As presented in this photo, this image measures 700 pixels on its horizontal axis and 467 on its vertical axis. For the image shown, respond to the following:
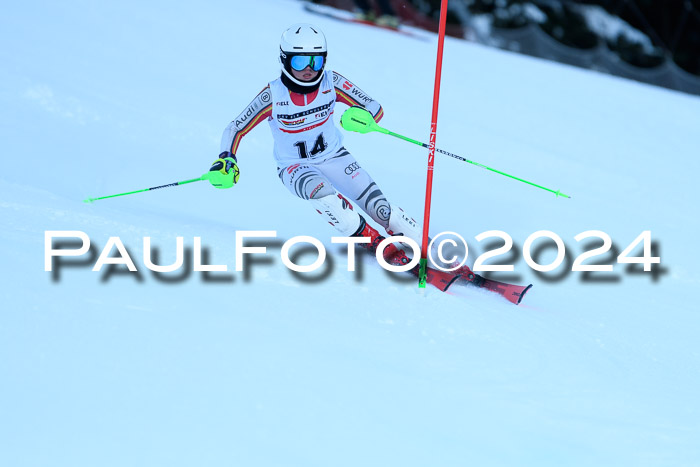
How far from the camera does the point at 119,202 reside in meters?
4.46

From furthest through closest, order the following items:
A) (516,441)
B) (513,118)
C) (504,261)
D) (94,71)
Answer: (513,118)
(94,71)
(504,261)
(516,441)

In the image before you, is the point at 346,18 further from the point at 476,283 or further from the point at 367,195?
the point at 476,283

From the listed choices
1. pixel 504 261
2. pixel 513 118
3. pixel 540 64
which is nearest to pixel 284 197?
pixel 504 261

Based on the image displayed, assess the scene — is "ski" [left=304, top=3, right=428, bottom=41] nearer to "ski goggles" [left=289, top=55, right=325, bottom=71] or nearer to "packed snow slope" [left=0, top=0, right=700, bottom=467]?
"packed snow slope" [left=0, top=0, right=700, bottom=467]

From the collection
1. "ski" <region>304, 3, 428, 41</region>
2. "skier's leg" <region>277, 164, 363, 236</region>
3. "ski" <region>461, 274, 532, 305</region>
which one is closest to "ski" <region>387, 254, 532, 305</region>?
"ski" <region>461, 274, 532, 305</region>

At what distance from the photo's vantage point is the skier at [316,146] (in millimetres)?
3590

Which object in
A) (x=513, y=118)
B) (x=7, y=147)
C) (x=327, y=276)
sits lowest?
(x=327, y=276)

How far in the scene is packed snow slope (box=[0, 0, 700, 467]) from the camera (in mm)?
2293

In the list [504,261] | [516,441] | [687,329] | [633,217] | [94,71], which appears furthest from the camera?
[94,71]

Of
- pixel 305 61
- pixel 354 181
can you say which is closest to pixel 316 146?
pixel 354 181

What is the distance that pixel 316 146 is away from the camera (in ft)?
12.7

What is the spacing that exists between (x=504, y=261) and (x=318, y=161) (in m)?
1.33

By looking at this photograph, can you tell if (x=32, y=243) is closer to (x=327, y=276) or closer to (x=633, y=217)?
(x=327, y=276)

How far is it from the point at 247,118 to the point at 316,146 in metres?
0.38
